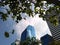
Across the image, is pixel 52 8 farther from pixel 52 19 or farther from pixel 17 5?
pixel 17 5

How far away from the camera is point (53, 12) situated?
11.0 m

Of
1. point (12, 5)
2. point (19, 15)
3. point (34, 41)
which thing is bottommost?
point (34, 41)

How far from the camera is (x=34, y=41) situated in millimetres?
10719

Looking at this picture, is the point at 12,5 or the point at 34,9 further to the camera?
the point at 34,9

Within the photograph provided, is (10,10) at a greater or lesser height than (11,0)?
lesser

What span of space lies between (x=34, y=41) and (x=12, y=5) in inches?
102

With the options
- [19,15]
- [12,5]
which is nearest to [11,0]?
[12,5]

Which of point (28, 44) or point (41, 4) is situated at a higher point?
point (41, 4)

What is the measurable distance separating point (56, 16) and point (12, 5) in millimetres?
2753

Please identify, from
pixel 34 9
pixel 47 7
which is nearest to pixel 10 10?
pixel 34 9

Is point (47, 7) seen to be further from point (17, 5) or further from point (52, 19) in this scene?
point (17, 5)

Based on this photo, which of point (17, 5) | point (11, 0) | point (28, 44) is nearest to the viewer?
point (28, 44)

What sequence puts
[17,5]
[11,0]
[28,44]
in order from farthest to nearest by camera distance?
[17,5] < [11,0] < [28,44]

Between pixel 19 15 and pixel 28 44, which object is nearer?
pixel 28 44
